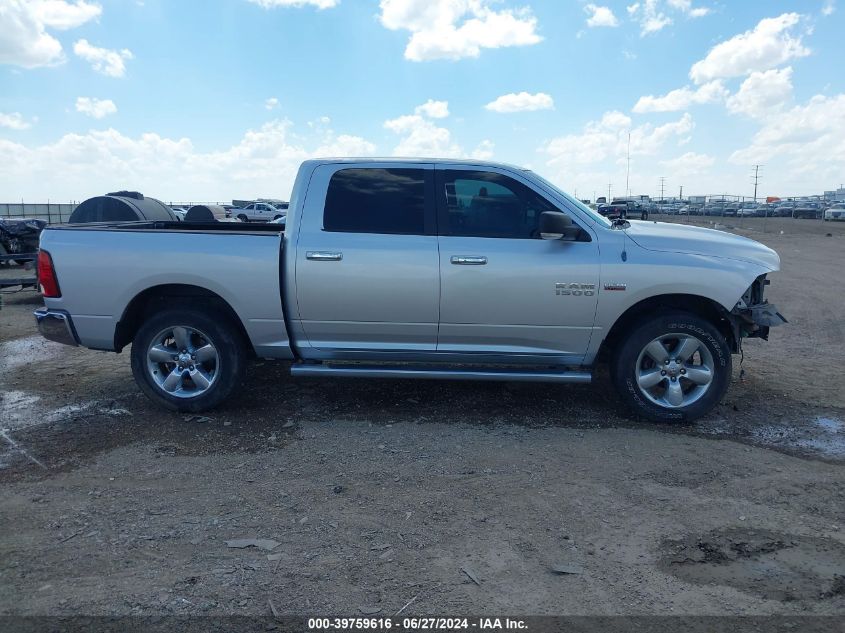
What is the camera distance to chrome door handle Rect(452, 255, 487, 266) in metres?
5.04

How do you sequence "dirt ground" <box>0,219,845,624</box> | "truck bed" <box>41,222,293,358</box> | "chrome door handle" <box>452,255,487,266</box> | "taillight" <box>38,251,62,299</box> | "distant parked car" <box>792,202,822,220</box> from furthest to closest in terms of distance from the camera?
"distant parked car" <box>792,202,822,220</box>, "taillight" <box>38,251,62,299</box>, "truck bed" <box>41,222,293,358</box>, "chrome door handle" <box>452,255,487,266</box>, "dirt ground" <box>0,219,845,624</box>

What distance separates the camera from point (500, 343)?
5.23 metres

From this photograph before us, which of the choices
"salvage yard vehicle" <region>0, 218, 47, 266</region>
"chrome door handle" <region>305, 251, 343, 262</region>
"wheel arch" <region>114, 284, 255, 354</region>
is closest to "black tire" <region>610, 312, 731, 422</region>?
"chrome door handle" <region>305, 251, 343, 262</region>

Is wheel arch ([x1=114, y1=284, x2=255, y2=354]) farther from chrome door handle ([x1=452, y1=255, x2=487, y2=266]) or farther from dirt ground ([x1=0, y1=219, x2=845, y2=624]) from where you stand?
chrome door handle ([x1=452, y1=255, x2=487, y2=266])

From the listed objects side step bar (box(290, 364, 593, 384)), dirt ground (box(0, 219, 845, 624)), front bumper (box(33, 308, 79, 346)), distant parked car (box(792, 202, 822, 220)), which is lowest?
dirt ground (box(0, 219, 845, 624))

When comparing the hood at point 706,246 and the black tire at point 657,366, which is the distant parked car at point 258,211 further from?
the black tire at point 657,366

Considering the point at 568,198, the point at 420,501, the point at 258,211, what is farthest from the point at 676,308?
the point at 258,211

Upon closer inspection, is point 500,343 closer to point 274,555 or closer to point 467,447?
point 467,447

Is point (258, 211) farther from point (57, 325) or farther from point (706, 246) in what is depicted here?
point (706, 246)

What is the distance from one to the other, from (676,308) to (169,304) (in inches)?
165

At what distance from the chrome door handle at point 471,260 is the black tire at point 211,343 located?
1.94 meters

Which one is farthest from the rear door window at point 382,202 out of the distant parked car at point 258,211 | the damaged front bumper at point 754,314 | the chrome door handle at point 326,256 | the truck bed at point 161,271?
the distant parked car at point 258,211

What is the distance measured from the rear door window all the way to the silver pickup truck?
0.04 ft

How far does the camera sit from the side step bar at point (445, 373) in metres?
5.06
